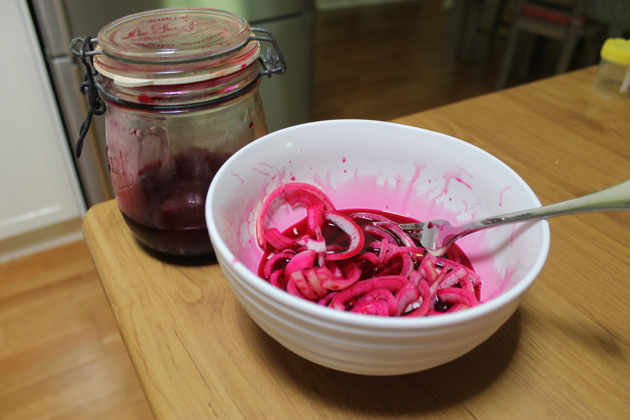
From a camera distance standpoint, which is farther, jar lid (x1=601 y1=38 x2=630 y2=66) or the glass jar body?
jar lid (x1=601 y1=38 x2=630 y2=66)

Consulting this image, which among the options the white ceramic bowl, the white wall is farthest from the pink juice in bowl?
the white wall

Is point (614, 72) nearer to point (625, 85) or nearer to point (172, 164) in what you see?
point (625, 85)

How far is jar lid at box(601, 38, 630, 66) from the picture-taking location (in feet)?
2.76

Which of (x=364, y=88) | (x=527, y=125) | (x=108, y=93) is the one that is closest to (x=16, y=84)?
(x=108, y=93)

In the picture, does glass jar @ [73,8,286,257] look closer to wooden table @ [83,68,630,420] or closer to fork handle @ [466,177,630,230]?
Result: wooden table @ [83,68,630,420]

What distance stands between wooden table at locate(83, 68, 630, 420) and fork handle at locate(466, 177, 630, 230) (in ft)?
0.41

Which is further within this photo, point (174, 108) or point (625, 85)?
point (625, 85)

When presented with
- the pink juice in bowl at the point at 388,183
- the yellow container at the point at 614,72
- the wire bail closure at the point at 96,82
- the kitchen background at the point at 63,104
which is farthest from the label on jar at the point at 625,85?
the kitchen background at the point at 63,104

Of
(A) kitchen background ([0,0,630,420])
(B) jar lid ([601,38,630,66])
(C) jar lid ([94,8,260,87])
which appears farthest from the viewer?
(A) kitchen background ([0,0,630,420])

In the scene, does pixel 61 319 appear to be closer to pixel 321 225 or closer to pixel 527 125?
pixel 321 225

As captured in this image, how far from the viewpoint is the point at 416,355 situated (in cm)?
31

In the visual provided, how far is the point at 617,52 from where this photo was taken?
0.85 metres

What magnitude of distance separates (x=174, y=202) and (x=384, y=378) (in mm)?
282

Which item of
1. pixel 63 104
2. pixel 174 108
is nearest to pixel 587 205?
pixel 174 108
